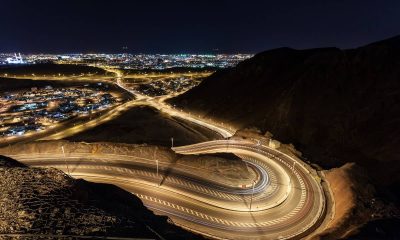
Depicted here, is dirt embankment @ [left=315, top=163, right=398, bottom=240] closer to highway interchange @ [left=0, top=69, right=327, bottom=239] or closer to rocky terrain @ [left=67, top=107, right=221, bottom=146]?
highway interchange @ [left=0, top=69, right=327, bottom=239]

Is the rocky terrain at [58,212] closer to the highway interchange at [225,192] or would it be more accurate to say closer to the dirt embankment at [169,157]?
the highway interchange at [225,192]

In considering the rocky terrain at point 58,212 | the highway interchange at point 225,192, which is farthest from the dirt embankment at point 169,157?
the rocky terrain at point 58,212

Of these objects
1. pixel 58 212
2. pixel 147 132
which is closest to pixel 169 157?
pixel 58 212

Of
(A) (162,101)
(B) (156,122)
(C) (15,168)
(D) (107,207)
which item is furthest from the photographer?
(A) (162,101)

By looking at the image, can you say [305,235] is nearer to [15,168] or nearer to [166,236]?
[166,236]

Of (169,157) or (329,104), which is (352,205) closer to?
(169,157)

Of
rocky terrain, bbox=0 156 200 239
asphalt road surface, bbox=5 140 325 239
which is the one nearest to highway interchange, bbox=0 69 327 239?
asphalt road surface, bbox=5 140 325 239

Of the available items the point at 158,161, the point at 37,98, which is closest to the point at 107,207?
the point at 158,161
